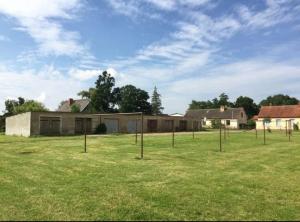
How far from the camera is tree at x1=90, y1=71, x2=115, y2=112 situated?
88500 millimetres

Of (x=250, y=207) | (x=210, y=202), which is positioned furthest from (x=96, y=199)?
(x=250, y=207)

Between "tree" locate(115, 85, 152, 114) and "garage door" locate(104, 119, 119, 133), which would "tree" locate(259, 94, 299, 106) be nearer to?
"tree" locate(115, 85, 152, 114)

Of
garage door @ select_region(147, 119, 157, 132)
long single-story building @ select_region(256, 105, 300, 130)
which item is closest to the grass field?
garage door @ select_region(147, 119, 157, 132)

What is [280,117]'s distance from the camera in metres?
79.1

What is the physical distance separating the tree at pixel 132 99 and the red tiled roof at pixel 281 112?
2923 centimetres

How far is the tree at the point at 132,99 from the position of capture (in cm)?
9664

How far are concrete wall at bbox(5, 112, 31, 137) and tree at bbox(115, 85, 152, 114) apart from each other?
40.5 meters

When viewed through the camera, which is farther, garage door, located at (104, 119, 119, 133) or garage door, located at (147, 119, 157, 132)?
garage door, located at (147, 119, 157, 132)

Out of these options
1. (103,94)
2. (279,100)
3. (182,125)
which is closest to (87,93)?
(103,94)

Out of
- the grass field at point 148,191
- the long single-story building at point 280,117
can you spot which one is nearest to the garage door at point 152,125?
the long single-story building at point 280,117

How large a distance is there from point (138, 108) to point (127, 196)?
90291mm

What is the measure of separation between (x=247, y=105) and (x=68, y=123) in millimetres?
86927

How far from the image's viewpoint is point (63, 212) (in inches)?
309

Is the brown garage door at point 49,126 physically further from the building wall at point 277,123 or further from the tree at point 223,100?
the tree at point 223,100
